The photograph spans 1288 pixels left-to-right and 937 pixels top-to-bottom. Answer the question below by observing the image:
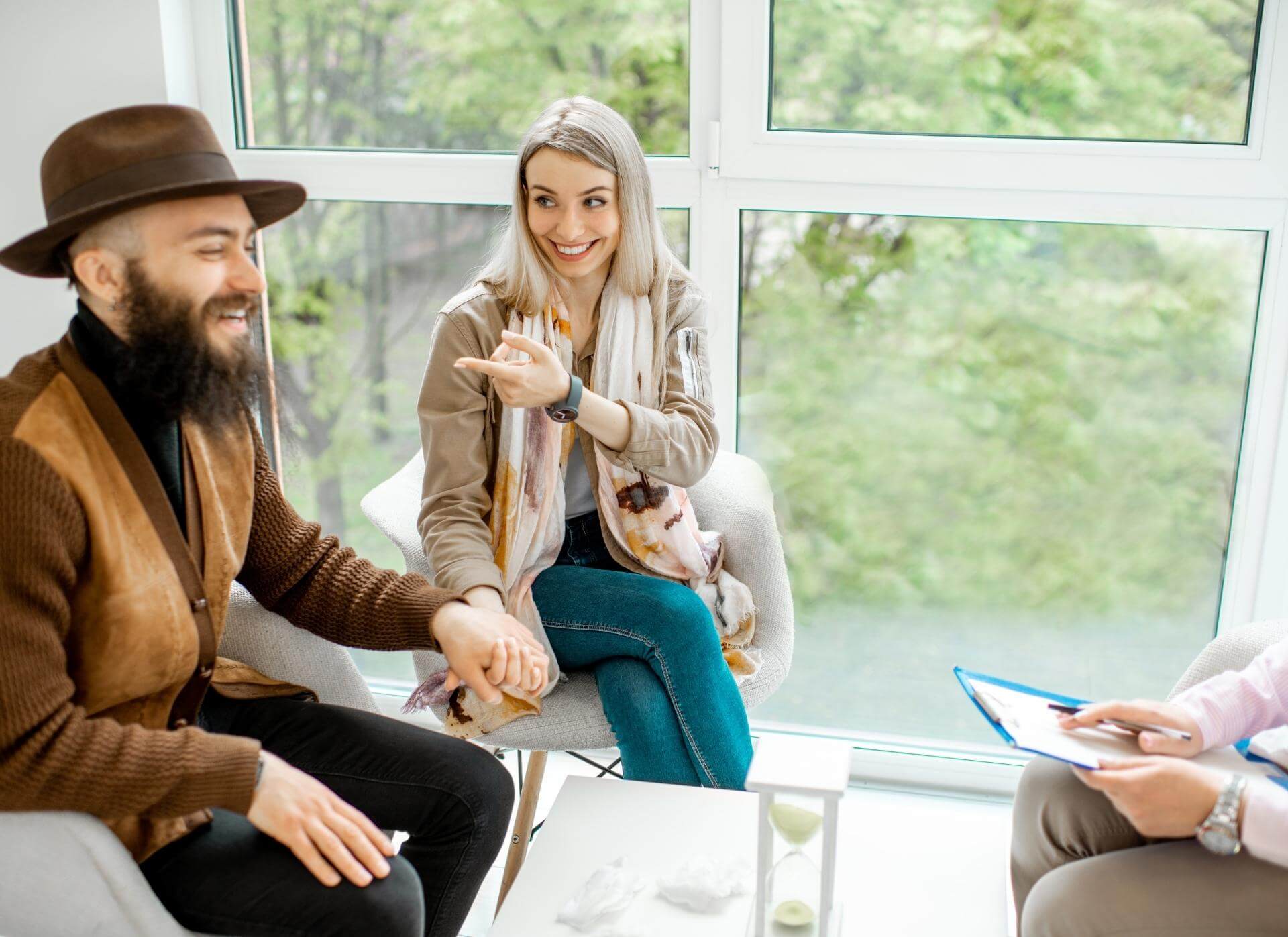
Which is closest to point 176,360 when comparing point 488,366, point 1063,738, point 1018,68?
point 488,366

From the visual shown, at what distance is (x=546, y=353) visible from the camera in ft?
5.57

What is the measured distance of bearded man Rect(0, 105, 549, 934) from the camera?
3.80ft

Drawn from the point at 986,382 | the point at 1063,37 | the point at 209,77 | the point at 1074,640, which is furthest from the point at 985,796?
the point at 209,77

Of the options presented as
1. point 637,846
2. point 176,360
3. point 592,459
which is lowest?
point 637,846

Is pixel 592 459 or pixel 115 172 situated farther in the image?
pixel 592 459

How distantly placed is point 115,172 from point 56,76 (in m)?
1.34

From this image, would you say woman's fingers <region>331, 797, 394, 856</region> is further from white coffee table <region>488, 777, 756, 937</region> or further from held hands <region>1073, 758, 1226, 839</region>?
held hands <region>1073, 758, 1226, 839</region>

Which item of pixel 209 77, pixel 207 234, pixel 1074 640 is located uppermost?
pixel 209 77

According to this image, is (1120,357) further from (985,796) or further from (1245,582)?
(985,796)

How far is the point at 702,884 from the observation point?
135cm

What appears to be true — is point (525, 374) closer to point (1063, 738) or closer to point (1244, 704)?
point (1063, 738)

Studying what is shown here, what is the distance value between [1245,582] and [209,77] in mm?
2373

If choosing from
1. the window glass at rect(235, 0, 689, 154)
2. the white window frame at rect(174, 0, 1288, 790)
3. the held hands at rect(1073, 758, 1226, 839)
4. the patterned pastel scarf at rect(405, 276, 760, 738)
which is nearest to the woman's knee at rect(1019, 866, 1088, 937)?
the held hands at rect(1073, 758, 1226, 839)

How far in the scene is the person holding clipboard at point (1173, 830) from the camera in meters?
1.25
